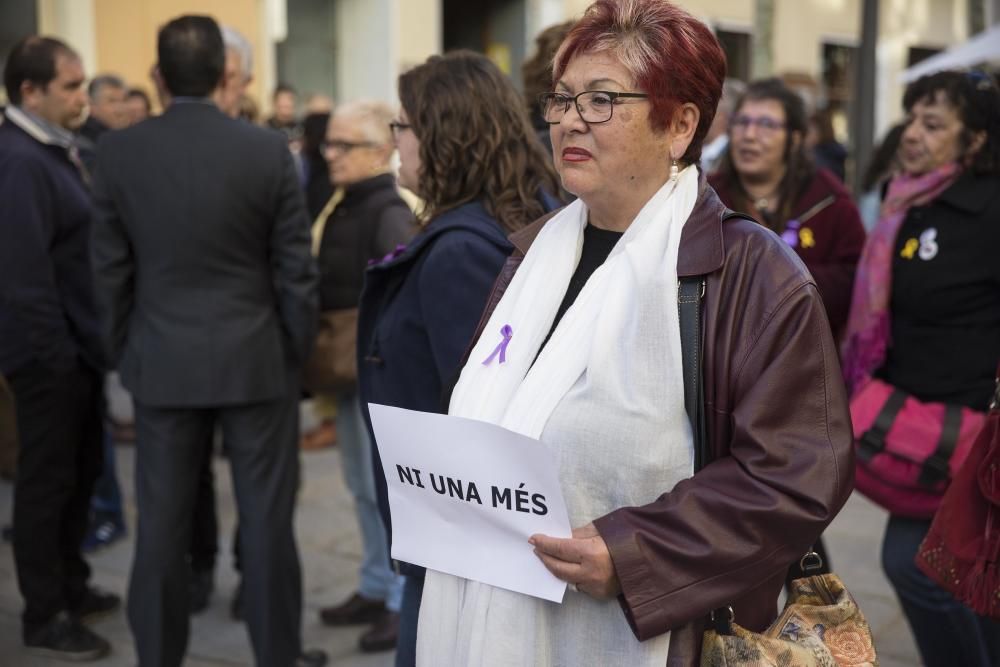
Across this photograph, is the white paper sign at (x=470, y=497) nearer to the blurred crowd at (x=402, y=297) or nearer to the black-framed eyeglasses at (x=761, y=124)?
the blurred crowd at (x=402, y=297)

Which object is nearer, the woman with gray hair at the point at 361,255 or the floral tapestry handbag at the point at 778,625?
the floral tapestry handbag at the point at 778,625

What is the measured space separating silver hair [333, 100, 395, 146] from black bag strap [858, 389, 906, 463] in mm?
2171

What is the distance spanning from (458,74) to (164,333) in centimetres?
132

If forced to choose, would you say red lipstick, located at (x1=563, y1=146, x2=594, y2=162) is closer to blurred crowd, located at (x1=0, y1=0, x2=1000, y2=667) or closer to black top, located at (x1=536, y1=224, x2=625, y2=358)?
blurred crowd, located at (x1=0, y1=0, x2=1000, y2=667)

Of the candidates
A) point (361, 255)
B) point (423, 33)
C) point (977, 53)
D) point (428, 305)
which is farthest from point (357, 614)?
point (423, 33)

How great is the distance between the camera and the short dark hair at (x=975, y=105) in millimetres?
3311

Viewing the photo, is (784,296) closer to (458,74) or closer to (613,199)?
(613,199)

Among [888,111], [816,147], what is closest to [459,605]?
[816,147]

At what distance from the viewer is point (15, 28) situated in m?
9.66

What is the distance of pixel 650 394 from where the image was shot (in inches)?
73.8

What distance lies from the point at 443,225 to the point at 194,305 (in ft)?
3.85

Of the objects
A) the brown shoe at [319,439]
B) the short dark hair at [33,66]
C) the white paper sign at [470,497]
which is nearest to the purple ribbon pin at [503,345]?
the white paper sign at [470,497]

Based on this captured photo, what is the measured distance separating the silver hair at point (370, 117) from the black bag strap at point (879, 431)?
7.12 feet

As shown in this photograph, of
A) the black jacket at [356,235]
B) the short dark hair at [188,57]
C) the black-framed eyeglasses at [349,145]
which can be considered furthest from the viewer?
the black-framed eyeglasses at [349,145]
